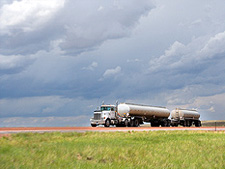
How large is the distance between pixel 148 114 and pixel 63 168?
4493 centimetres

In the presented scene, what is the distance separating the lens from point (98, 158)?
45.6 ft

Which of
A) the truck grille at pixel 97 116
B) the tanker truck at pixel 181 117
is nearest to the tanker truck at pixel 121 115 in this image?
the truck grille at pixel 97 116

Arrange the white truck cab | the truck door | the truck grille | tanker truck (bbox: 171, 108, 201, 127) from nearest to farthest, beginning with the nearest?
the white truck cab, the truck grille, the truck door, tanker truck (bbox: 171, 108, 201, 127)

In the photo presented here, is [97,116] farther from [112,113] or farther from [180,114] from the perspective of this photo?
[180,114]

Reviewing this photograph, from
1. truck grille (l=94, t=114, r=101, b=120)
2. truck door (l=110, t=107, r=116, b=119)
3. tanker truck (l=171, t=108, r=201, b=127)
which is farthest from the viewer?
tanker truck (l=171, t=108, r=201, b=127)

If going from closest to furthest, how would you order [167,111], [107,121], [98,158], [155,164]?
[155,164], [98,158], [107,121], [167,111]

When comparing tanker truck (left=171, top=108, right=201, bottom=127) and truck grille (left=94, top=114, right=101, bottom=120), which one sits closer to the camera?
truck grille (left=94, top=114, right=101, bottom=120)

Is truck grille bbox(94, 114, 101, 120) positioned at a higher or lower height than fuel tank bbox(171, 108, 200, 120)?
lower

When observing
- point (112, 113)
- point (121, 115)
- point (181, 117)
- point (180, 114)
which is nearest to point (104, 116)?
point (112, 113)

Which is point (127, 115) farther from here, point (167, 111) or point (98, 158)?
point (98, 158)

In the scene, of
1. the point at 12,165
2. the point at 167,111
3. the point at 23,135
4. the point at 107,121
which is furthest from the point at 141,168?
the point at 167,111

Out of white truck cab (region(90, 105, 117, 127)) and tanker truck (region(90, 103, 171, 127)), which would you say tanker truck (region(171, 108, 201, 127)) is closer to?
tanker truck (region(90, 103, 171, 127))

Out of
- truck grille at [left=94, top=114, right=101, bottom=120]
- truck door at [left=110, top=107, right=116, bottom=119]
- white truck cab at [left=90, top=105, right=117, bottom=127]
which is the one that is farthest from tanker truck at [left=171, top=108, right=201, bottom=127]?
truck grille at [left=94, top=114, right=101, bottom=120]

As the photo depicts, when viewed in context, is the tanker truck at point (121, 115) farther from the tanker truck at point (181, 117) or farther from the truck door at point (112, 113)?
the tanker truck at point (181, 117)
